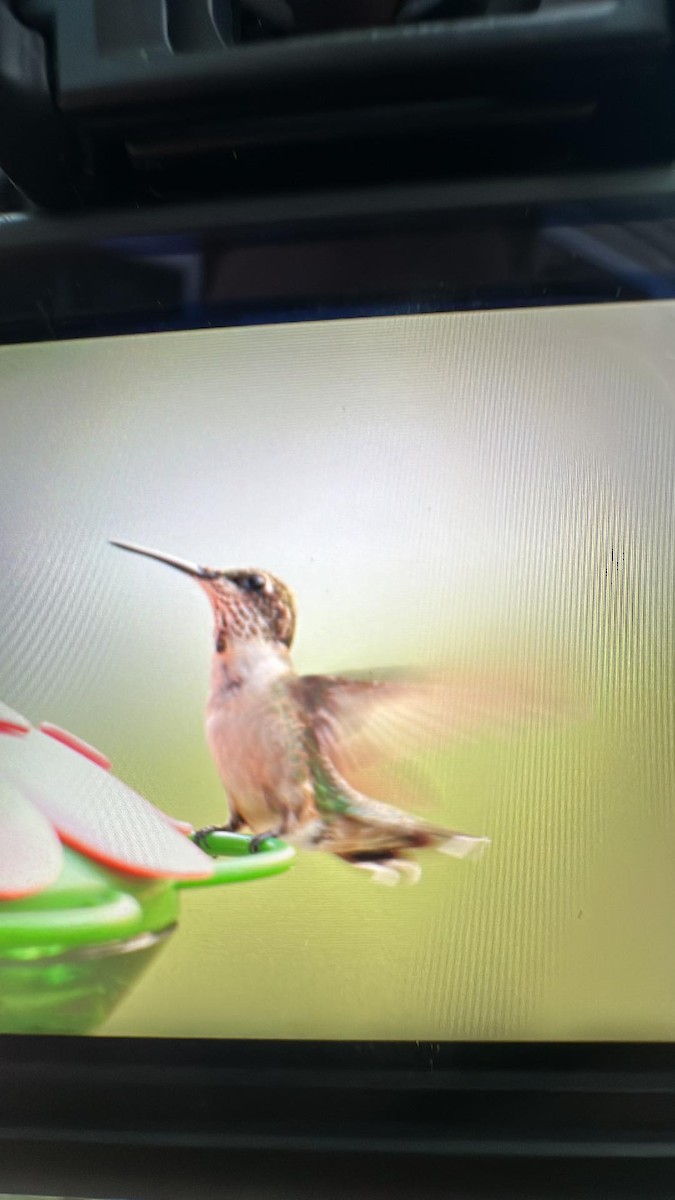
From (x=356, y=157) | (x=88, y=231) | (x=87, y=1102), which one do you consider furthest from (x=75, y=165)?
(x=87, y=1102)

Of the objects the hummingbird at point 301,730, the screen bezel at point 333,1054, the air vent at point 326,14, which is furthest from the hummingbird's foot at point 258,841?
the air vent at point 326,14

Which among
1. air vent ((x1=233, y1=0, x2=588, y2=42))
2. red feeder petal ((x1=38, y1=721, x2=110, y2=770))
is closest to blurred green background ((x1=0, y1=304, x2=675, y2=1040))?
red feeder petal ((x1=38, y1=721, x2=110, y2=770))

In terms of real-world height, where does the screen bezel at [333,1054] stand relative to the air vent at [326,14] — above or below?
below

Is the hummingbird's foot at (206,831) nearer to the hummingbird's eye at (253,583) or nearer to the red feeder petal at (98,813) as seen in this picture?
the red feeder petal at (98,813)

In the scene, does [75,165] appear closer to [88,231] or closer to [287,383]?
[88,231]

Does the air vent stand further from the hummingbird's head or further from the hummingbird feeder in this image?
the hummingbird feeder

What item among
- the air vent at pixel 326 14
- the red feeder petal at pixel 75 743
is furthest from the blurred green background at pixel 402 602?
the air vent at pixel 326 14
